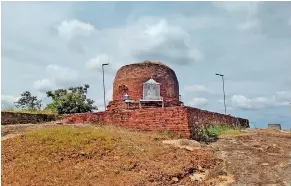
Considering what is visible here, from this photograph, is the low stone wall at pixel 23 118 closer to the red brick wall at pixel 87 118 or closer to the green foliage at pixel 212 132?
the red brick wall at pixel 87 118

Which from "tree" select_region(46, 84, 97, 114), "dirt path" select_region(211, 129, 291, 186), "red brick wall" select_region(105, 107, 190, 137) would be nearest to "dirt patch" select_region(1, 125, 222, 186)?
"dirt path" select_region(211, 129, 291, 186)

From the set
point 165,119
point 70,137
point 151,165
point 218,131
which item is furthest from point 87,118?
point 151,165

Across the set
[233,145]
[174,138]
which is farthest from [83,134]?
[233,145]

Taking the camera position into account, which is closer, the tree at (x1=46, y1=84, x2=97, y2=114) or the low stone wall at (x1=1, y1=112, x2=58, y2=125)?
the low stone wall at (x1=1, y1=112, x2=58, y2=125)

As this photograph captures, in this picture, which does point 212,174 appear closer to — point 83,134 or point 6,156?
point 83,134

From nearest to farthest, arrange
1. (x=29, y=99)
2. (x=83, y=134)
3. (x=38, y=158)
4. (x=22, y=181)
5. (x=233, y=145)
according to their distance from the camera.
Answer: (x=22, y=181) < (x=38, y=158) < (x=83, y=134) < (x=233, y=145) < (x=29, y=99)

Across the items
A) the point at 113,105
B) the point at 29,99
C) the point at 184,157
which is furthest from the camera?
the point at 29,99

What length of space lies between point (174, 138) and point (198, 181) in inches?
124

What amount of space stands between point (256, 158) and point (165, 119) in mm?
3039

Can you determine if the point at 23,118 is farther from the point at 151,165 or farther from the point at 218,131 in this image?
the point at 151,165

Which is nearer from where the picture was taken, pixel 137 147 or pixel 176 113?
pixel 137 147

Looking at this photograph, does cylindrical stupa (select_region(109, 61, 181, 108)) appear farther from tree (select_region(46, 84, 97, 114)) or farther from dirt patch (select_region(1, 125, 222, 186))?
dirt patch (select_region(1, 125, 222, 186))

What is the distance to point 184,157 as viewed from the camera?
8789 mm

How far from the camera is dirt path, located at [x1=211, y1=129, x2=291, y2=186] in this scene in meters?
7.86
